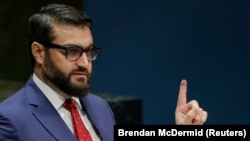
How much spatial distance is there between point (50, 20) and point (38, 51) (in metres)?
0.09

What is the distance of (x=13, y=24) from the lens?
3014mm

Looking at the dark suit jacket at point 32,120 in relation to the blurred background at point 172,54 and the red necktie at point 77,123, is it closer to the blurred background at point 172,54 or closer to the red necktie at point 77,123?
the red necktie at point 77,123

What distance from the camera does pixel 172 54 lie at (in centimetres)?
269

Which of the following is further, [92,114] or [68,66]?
[92,114]

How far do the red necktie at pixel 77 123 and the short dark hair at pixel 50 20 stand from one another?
0.17 metres

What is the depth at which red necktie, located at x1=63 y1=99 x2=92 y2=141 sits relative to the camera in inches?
56.3

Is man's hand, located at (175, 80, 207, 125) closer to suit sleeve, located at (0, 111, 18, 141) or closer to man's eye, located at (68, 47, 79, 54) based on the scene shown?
man's eye, located at (68, 47, 79, 54)

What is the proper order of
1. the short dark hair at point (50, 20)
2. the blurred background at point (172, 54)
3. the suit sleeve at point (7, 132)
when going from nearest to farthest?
the suit sleeve at point (7, 132)
the short dark hair at point (50, 20)
the blurred background at point (172, 54)

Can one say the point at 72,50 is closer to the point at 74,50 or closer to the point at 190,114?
the point at 74,50

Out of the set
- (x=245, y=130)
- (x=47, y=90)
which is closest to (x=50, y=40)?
(x=47, y=90)

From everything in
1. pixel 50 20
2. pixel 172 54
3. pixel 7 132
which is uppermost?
pixel 172 54

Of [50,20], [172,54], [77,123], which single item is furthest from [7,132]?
[172,54]

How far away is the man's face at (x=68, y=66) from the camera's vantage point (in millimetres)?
1433

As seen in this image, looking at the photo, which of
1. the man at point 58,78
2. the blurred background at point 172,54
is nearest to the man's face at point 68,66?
the man at point 58,78
